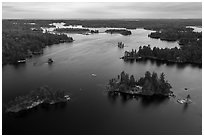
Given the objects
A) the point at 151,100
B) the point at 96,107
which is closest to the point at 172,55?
the point at 151,100

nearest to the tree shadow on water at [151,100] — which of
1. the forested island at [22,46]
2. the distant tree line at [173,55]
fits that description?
the distant tree line at [173,55]

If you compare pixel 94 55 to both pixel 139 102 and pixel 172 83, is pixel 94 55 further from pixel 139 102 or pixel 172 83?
pixel 139 102

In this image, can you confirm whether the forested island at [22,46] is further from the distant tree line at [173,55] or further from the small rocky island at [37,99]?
the small rocky island at [37,99]

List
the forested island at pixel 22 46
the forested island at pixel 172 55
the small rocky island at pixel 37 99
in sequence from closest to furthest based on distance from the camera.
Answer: the small rocky island at pixel 37 99, the forested island at pixel 22 46, the forested island at pixel 172 55

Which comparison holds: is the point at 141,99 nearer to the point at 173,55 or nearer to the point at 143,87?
the point at 143,87

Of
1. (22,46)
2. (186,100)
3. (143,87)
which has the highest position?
(22,46)
